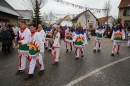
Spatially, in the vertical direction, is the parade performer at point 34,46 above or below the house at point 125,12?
below

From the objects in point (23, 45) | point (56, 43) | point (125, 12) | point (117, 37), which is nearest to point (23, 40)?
point (23, 45)

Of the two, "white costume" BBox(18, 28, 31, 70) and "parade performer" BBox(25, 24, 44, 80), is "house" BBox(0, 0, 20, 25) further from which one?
"parade performer" BBox(25, 24, 44, 80)

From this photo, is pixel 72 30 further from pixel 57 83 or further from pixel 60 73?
pixel 57 83

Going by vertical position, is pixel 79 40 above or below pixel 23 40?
below

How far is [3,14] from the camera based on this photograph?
20375 millimetres

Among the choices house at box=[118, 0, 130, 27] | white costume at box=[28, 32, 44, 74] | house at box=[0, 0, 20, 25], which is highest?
house at box=[118, 0, 130, 27]

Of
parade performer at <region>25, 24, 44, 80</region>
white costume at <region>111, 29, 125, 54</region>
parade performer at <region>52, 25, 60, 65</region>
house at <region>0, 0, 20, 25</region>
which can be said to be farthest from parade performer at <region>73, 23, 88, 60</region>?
house at <region>0, 0, 20, 25</region>

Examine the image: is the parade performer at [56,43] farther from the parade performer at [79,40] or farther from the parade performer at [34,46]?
the parade performer at [34,46]

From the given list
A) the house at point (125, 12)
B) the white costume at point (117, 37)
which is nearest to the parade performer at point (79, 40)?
the white costume at point (117, 37)

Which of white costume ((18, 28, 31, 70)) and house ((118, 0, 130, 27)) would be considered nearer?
→ white costume ((18, 28, 31, 70))

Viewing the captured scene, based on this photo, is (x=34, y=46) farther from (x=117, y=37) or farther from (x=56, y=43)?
(x=117, y=37)

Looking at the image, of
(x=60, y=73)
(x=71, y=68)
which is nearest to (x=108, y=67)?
(x=71, y=68)

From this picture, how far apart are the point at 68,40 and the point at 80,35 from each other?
2.64m

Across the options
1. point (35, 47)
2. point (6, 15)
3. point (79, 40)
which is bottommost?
point (35, 47)
